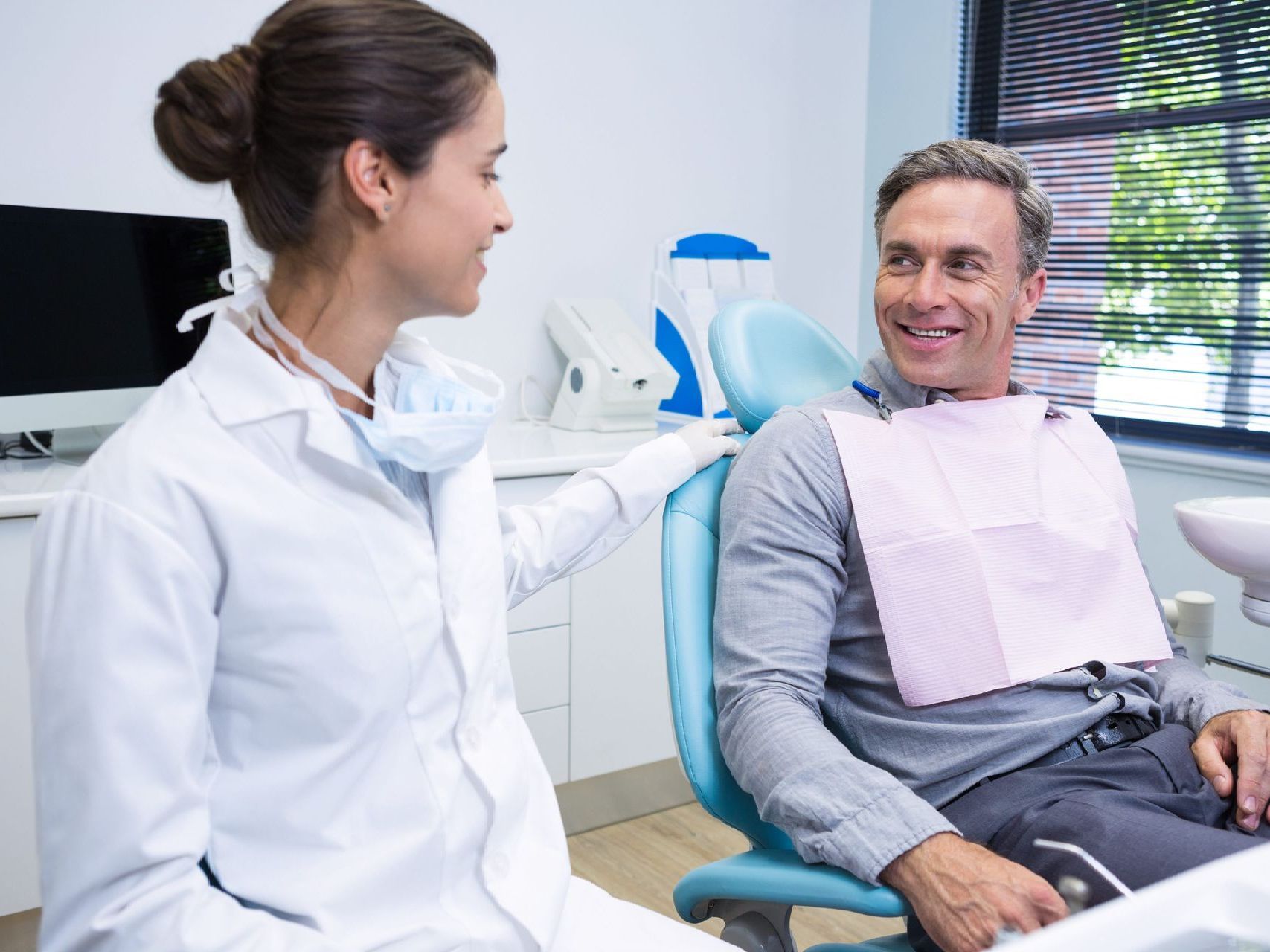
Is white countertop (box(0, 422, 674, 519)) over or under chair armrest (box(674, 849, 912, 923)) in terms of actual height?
over

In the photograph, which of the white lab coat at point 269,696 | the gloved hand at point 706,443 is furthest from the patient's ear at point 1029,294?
the white lab coat at point 269,696

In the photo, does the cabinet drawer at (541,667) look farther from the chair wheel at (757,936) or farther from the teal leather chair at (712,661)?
the chair wheel at (757,936)

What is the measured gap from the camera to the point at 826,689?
4.53 ft

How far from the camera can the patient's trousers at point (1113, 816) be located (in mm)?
1113

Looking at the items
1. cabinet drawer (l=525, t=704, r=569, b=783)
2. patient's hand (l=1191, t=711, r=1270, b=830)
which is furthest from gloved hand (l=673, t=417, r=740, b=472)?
cabinet drawer (l=525, t=704, r=569, b=783)

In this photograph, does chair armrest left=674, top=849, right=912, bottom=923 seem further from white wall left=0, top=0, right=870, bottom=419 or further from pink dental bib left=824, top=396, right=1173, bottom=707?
white wall left=0, top=0, right=870, bottom=419

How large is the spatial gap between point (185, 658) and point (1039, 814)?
876mm

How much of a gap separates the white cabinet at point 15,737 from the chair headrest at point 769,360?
1143 mm

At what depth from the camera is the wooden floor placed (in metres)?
2.10

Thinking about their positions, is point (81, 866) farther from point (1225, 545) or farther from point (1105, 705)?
point (1225, 545)

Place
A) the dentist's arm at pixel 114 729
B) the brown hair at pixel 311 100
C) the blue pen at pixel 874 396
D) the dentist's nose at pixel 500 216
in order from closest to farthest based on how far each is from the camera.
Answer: the dentist's arm at pixel 114 729 < the brown hair at pixel 311 100 < the dentist's nose at pixel 500 216 < the blue pen at pixel 874 396

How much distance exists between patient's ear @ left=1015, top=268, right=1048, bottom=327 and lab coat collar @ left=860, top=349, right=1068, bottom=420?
0.56 feet

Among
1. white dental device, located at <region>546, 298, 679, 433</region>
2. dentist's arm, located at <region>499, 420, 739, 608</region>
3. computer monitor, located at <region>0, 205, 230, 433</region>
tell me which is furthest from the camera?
white dental device, located at <region>546, 298, 679, 433</region>

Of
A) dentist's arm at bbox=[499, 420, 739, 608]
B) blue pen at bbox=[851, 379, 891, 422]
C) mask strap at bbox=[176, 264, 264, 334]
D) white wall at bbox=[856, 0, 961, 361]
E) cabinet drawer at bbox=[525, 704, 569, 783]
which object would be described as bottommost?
cabinet drawer at bbox=[525, 704, 569, 783]
